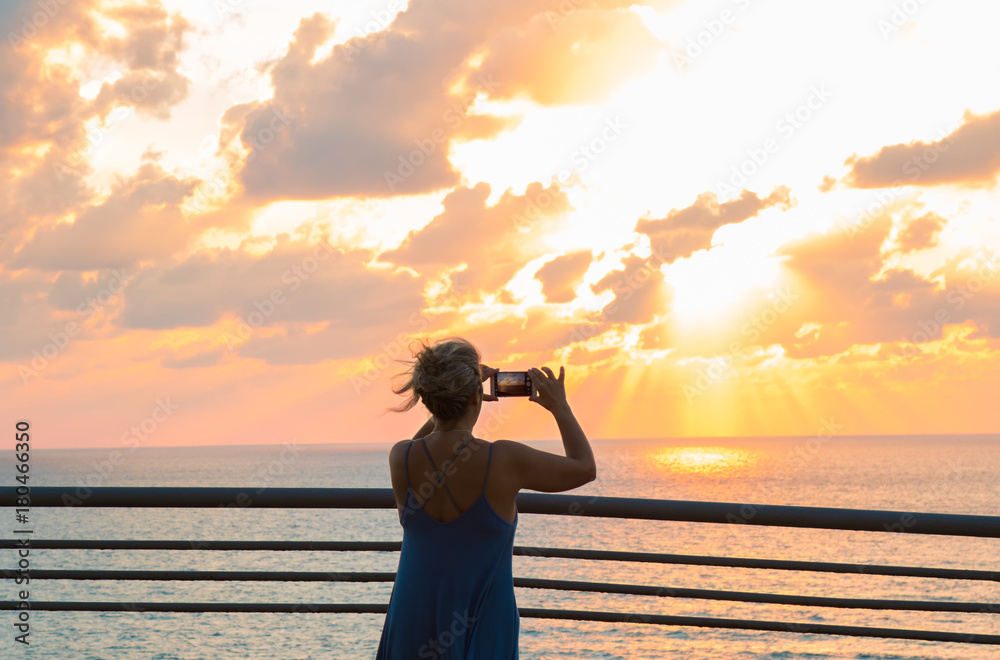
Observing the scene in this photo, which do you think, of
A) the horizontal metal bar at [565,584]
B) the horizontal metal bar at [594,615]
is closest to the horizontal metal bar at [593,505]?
the horizontal metal bar at [565,584]

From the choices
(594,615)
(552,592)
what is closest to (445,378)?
(594,615)

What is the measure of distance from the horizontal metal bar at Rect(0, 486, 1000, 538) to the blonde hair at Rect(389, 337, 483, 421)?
529 mm

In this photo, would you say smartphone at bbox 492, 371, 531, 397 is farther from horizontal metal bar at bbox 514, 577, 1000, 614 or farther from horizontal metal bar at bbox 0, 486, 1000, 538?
horizontal metal bar at bbox 514, 577, 1000, 614

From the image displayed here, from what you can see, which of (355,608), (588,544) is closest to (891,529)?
(355,608)

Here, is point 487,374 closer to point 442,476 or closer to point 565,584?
point 442,476

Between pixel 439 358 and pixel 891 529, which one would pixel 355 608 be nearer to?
pixel 439 358

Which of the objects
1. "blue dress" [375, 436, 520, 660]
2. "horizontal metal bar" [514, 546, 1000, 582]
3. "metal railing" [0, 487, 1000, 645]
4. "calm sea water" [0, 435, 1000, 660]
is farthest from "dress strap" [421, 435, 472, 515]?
"calm sea water" [0, 435, 1000, 660]

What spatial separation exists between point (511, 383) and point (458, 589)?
25.2 inches

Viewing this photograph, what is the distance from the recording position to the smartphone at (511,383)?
2807 millimetres

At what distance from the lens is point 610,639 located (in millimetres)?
38656

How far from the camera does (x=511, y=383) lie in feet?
9.24

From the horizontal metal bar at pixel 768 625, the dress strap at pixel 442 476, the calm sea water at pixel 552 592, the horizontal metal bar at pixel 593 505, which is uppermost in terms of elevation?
the dress strap at pixel 442 476

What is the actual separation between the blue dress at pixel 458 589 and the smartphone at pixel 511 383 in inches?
11.1

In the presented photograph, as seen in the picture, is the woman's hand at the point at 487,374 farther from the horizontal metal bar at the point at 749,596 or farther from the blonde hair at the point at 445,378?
the horizontal metal bar at the point at 749,596
